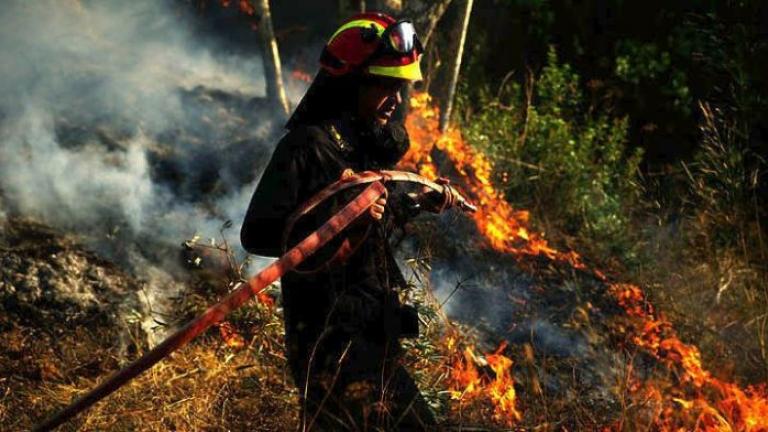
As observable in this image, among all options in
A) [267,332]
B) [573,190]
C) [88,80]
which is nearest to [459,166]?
[573,190]

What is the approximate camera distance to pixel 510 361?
546 cm

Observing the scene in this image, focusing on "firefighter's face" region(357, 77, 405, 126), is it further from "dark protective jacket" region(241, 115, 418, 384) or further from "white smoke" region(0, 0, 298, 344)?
"white smoke" region(0, 0, 298, 344)

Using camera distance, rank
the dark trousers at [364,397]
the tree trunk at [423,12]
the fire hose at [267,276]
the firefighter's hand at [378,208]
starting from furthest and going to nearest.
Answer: the tree trunk at [423,12] < the dark trousers at [364,397] < the firefighter's hand at [378,208] < the fire hose at [267,276]

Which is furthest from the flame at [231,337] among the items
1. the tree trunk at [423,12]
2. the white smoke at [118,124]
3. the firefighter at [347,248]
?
the tree trunk at [423,12]

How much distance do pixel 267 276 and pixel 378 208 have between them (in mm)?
533

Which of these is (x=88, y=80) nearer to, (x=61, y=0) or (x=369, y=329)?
(x=61, y=0)

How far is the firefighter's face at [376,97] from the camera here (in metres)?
2.88

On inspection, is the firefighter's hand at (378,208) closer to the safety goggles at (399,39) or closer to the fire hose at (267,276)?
the fire hose at (267,276)

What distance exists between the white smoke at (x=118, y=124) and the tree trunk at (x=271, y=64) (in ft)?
0.80

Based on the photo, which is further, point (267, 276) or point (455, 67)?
point (455, 67)

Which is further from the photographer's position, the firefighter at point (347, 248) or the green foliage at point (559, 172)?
the green foliage at point (559, 172)

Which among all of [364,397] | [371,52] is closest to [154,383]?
[364,397]

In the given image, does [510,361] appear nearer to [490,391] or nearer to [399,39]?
[490,391]

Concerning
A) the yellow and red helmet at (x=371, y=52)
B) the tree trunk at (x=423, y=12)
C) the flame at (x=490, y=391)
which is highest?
the yellow and red helmet at (x=371, y=52)
